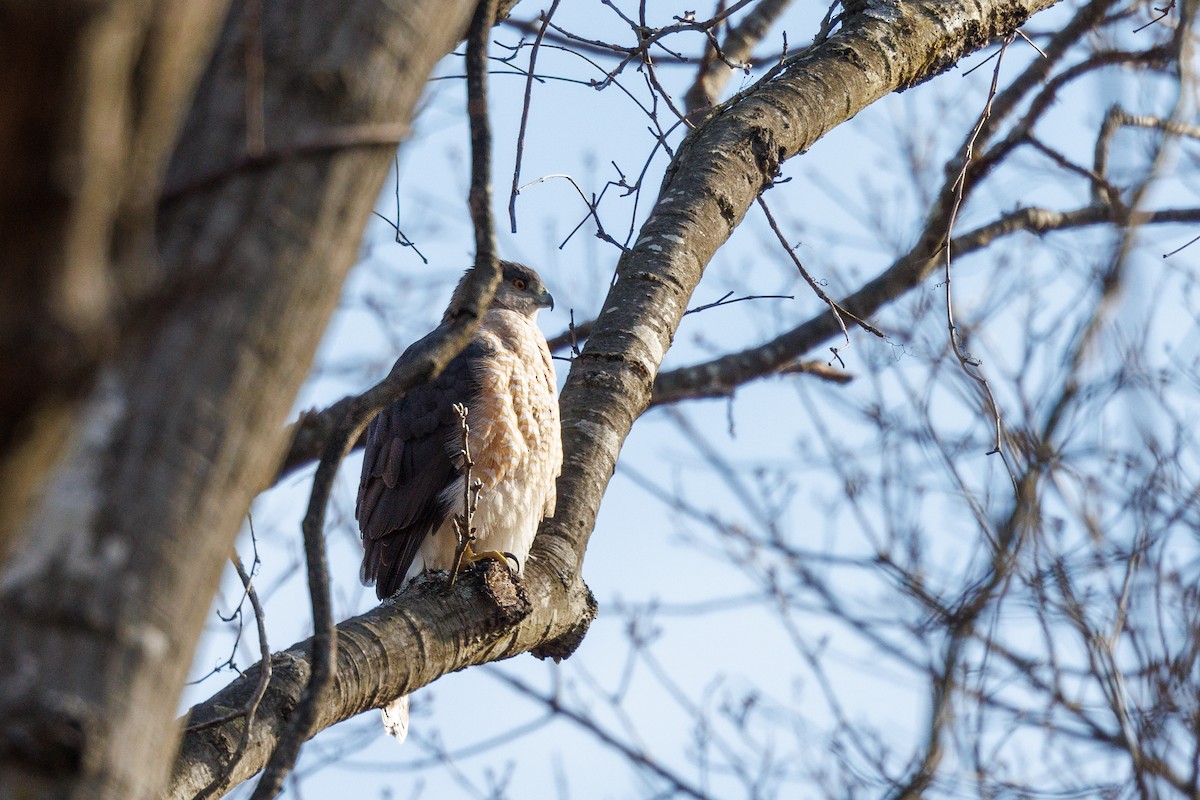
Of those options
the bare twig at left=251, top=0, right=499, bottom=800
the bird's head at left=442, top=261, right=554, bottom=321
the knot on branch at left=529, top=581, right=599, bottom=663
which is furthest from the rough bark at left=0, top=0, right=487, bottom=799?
the bird's head at left=442, top=261, right=554, bottom=321

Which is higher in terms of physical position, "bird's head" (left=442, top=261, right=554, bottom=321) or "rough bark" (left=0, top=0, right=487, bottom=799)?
"bird's head" (left=442, top=261, right=554, bottom=321)

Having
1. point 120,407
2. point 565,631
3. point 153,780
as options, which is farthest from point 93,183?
point 565,631

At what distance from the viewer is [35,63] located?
83 cm

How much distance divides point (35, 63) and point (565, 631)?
2.73m

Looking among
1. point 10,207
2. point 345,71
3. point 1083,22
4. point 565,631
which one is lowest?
point 10,207

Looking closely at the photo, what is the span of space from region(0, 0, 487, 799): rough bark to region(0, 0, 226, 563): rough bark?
49 mm

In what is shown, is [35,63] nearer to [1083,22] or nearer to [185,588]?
[185,588]

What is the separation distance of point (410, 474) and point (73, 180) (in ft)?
13.4

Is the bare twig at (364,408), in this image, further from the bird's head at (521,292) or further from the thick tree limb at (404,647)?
the bird's head at (521,292)

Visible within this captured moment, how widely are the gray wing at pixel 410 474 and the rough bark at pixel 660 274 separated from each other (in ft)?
4.19

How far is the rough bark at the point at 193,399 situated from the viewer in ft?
3.29

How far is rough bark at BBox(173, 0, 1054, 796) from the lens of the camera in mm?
3029

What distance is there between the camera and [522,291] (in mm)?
5949

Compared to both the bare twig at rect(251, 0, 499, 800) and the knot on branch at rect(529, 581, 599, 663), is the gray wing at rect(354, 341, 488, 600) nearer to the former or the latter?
the knot on branch at rect(529, 581, 599, 663)
